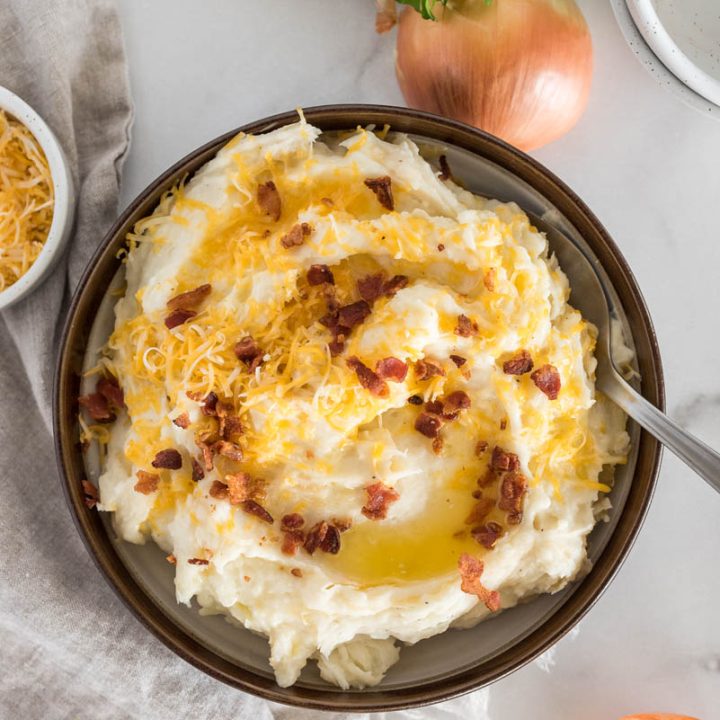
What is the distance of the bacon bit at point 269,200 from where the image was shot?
316cm

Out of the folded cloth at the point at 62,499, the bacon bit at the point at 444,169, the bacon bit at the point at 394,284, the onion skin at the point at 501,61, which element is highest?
the onion skin at the point at 501,61

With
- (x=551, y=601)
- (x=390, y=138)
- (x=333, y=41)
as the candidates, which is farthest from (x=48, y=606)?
(x=333, y=41)

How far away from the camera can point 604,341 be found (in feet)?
11.0

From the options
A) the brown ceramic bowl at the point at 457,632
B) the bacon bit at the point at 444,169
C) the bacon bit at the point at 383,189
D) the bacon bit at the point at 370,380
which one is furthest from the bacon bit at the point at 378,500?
the bacon bit at the point at 444,169

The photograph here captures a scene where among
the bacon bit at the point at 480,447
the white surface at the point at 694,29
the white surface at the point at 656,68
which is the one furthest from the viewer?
the white surface at the point at 694,29

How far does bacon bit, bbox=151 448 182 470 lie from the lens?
3.10 metres

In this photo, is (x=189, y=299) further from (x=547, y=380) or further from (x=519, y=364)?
(x=547, y=380)

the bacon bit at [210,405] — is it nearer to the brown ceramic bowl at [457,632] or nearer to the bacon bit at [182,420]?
the bacon bit at [182,420]

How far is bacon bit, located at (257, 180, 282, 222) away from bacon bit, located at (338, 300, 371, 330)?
437 millimetres

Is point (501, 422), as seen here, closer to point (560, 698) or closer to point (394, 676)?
point (394, 676)

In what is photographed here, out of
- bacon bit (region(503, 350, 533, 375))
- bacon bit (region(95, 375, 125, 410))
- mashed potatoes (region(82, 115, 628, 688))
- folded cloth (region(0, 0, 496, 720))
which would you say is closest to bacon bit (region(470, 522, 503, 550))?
mashed potatoes (region(82, 115, 628, 688))

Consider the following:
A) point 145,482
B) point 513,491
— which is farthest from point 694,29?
point 145,482

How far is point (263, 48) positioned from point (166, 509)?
1981mm

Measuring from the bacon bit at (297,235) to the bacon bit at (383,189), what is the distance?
10.9 inches
